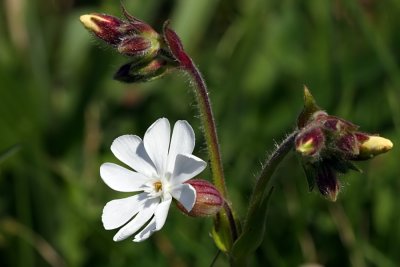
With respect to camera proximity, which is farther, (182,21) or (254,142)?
(182,21)

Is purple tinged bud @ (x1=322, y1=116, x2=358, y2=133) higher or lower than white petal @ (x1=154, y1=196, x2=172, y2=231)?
higher

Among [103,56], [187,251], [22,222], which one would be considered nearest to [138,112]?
[103,56]

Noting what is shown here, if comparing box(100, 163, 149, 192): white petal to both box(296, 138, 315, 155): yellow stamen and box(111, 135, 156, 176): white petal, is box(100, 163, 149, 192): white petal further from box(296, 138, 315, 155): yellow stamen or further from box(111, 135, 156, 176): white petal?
box(296, 138, 315, 155): yellow stamen

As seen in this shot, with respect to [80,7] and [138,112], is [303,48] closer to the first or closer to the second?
[138,112]

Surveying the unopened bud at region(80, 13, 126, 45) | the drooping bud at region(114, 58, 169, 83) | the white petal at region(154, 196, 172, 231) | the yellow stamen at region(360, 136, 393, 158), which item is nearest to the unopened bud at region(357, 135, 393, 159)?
the yellow stamen at region(360, 136, 393, 158)

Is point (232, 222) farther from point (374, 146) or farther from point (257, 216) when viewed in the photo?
point (374, 146)

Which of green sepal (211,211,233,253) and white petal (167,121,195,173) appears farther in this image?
green sepal (211,211,233,253)
